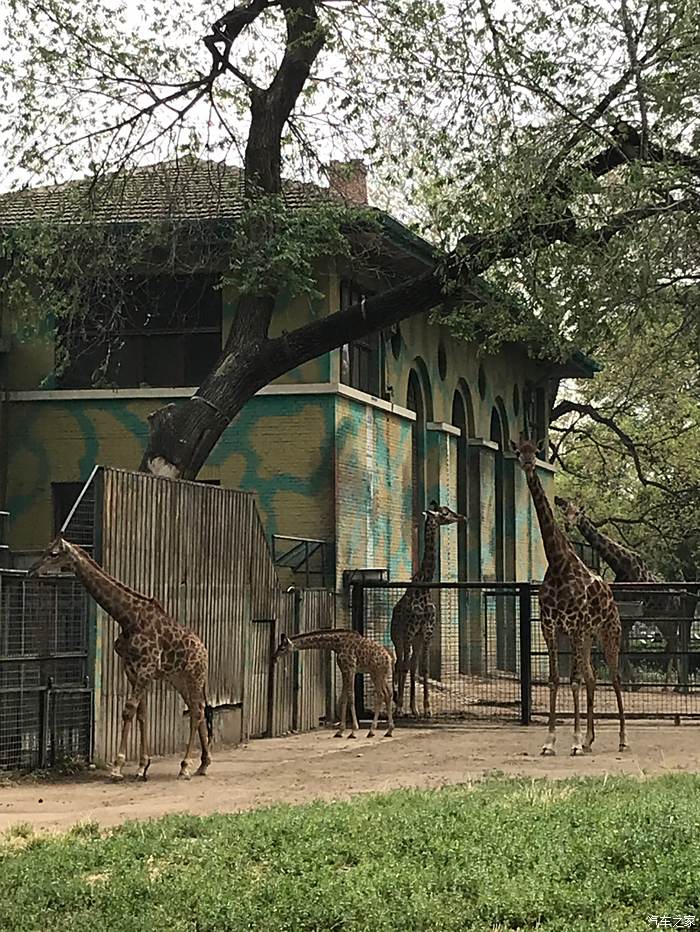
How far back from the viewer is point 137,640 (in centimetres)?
1426

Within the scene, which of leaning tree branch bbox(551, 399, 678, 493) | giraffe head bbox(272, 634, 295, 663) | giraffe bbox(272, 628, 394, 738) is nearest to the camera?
giraffe head bbox(272, 634, 295, 663)

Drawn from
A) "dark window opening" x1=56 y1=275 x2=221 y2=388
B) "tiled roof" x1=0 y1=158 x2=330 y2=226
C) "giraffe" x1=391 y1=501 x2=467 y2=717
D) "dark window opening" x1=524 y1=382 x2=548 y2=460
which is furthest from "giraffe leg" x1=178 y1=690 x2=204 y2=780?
"dark window opening" x1=524 y1=382 x2=548 y2=460

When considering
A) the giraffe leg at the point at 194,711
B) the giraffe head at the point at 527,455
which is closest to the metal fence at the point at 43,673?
the giraffe leg at the point at 194,711

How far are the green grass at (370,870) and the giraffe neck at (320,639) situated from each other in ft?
24.7

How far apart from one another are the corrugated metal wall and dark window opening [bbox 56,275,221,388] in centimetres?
496

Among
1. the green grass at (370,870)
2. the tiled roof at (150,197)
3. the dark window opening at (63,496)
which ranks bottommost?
the green grass at (370,870)

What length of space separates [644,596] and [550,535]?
27.5ft

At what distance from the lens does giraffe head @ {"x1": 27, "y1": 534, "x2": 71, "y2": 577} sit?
551 inches

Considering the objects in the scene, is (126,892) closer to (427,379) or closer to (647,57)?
(647,57)

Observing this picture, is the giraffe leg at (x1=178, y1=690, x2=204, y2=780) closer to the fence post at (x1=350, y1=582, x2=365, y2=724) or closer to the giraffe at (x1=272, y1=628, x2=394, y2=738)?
the giraffe at (x1=272, y1=628, x2=394, y2=738)

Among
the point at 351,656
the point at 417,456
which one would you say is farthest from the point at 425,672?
the point at 417,456

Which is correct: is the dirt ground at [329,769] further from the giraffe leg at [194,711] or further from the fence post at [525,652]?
the fence post at [525,652]

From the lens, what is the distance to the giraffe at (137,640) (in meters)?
14.1

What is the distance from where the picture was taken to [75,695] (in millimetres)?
14805
